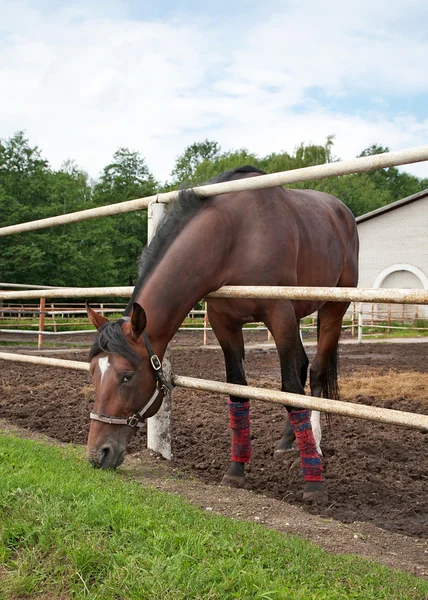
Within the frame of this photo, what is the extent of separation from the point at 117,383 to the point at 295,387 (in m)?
1.12

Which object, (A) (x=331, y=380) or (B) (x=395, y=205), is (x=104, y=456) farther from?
(B) (x=395, y=205)

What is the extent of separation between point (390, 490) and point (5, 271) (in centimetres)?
2433

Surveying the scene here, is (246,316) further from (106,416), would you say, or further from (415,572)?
(415,572)

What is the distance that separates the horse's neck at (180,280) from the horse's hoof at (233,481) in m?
0.99

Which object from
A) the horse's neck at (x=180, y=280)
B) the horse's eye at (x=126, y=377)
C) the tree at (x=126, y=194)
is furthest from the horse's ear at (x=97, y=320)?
the tree at (x=126, y=194)

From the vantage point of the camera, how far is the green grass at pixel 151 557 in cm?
176

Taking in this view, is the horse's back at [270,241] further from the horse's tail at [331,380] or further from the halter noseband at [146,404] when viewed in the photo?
the horse's tail at [331,380]

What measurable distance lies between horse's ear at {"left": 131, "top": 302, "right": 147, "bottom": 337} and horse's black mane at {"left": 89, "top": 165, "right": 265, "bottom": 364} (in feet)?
0.26

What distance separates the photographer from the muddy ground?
10.9ft

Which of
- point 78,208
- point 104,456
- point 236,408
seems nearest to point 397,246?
point 78,208

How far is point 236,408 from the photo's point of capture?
3.82 m

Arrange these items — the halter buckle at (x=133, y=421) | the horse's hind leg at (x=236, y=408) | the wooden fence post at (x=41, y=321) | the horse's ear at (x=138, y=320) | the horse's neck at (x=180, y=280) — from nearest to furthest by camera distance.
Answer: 1. the horse's ear at (x=138, y=320)
2. the halter buckle at (x=133, y=421)
3. the horse's neck at (x=180, y=280)
4. the horse's hind leg at (x=236, y=408)
5. the wooden fence post at (x=41, y=321)

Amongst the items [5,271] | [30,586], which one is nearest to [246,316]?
[30,586]

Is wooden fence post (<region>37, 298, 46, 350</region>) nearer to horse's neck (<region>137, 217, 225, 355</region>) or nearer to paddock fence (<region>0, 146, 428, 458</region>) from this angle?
paddock fence (<region>0, 146, 428, 458</region>)
